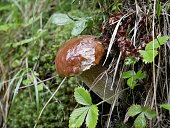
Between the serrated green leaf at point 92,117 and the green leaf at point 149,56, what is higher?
the green leaf at point 149,56

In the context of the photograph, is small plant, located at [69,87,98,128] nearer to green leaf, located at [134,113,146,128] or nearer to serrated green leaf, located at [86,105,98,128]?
serrated green leaf, located at [86,105,98,128]

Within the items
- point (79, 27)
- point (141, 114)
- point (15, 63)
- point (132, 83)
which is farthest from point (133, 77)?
point (15, 63)

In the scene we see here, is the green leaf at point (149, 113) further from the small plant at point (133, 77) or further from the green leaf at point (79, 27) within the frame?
the green leaf at point (79, 27)

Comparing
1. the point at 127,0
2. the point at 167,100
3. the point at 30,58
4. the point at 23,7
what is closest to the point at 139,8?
the point at 127,0

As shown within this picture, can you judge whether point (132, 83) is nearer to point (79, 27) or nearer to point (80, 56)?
point (80, 56)

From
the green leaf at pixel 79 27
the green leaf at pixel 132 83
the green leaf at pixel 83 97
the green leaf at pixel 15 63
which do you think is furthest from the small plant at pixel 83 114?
the green leaf at pixel 15 63
